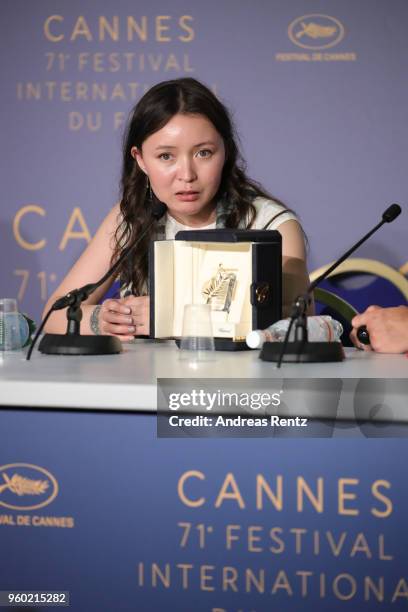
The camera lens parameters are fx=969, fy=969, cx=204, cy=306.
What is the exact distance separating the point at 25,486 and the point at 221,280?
0.61 m

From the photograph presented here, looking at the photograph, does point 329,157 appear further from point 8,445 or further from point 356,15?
point 8,445

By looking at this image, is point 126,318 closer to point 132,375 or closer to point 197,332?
point 197,332

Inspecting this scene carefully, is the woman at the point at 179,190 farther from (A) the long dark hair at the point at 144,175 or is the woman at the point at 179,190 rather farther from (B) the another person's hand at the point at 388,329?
(B) the another person's hand at the point at 388,329

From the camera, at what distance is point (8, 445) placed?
1.29 metres

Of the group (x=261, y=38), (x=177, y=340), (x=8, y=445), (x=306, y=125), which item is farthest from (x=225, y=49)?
(x=8, y=445)

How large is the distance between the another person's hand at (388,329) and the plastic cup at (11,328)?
24.9 inches

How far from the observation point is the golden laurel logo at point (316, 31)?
124 inches

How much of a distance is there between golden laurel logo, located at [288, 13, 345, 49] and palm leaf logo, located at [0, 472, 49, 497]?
2252mm

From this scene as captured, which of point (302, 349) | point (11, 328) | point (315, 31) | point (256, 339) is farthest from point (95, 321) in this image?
point (315, 31)

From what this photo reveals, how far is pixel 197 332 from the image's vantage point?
161 cm

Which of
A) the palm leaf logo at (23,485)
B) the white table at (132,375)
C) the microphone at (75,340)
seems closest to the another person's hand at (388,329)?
the white table at (132,375)

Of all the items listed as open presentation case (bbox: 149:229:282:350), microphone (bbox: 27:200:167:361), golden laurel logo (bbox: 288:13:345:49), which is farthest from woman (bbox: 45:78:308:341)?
golden laurel logo (bbox: 288:13:345:49)

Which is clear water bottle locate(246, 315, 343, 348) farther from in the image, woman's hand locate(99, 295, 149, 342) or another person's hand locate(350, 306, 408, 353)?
woman's hand locate(99, 295, 149, 342)

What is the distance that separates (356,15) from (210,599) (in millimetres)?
2380
